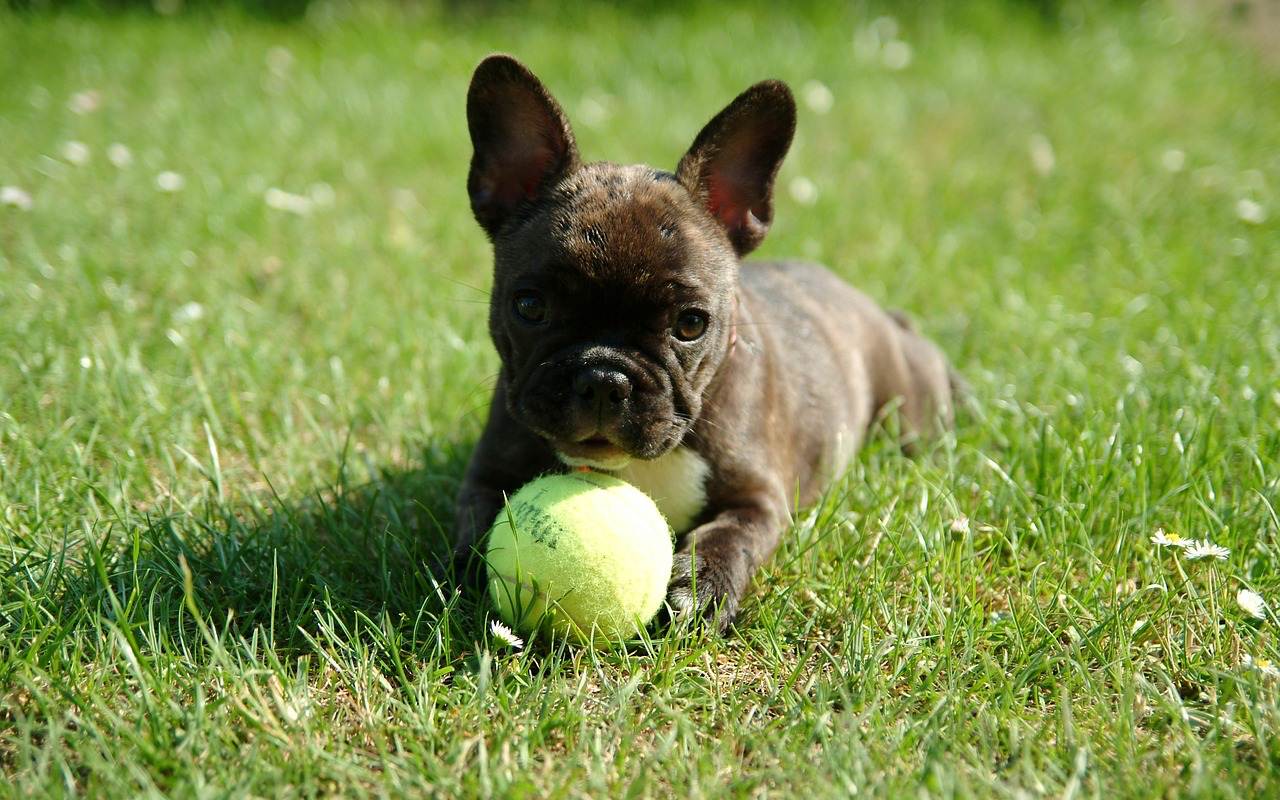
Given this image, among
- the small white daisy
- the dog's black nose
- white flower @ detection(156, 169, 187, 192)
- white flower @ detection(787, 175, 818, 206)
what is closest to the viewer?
the dog's black nose

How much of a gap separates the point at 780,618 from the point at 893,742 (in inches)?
24.2

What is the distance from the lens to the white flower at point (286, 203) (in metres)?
6.37

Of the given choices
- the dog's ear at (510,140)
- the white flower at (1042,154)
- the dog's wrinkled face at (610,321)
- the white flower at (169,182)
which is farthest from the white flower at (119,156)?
the white flower at (1042,154)

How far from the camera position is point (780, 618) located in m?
3.06

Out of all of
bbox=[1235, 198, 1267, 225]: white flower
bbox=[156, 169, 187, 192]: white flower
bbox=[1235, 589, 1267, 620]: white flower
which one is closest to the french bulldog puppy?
bbox=[1235, 589, 1267, 620]: white flower

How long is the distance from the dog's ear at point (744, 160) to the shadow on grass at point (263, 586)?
4.58 ft

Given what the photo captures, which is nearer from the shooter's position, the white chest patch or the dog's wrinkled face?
the dog's wrinkled face

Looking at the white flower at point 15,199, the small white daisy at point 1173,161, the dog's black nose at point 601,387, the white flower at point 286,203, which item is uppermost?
the white flower at point 15,199

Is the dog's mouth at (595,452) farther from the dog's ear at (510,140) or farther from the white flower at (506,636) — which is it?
the dog's ear at (510,140)

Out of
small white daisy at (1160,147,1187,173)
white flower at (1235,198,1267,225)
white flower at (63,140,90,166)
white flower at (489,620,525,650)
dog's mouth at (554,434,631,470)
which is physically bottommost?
white flower at (1235,198,1267,225)

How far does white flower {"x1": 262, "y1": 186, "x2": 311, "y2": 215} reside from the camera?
251 inches

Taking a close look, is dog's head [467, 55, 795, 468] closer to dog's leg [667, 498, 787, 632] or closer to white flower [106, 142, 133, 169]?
dog's leg [667, 498, 787, 632]

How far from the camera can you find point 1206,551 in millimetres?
3127

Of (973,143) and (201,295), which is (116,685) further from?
(973,143)
